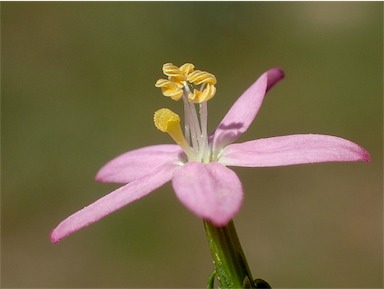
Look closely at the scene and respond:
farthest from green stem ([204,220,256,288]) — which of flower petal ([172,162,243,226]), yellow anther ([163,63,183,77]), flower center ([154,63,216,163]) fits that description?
yellow anther ([163,63,183,77])

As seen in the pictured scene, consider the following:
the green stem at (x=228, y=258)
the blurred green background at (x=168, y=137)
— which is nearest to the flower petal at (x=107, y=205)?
the green stem at (x=228, y=258)

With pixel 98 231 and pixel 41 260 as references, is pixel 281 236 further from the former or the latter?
pixel 41 260

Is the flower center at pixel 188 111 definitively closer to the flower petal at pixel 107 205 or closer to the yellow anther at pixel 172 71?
the yellow anther at pixel 172 71

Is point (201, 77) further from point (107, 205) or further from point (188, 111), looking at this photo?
point (107, 205)

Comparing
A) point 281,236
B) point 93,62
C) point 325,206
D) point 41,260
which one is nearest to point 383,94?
point 325,206

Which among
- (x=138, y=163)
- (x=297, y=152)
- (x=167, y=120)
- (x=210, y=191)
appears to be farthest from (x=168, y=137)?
(x=210, y=191)

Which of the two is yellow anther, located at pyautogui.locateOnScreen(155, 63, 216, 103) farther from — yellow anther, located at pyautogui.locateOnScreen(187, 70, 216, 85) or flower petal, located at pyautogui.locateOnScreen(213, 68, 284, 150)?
flower petal, located at pyautogui.locateOnScreen(213, 68, 284, 150)
